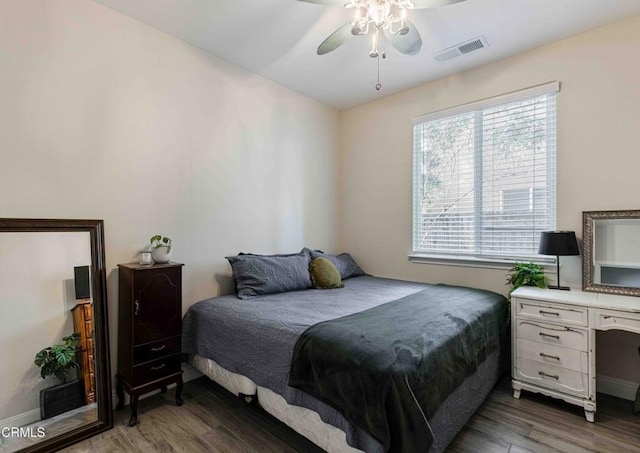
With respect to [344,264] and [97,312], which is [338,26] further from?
A: [97,312]

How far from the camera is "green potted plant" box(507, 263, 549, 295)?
8.84ft

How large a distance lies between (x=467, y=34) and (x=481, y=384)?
2678mm

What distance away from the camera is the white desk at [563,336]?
6.93ft

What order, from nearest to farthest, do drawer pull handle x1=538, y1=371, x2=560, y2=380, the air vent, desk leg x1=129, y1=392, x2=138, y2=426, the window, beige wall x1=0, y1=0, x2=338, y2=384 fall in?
beige wall x1=0, y1=0, x2=338, y2=384 → desk leg x1=129, y1=392, x2=138, y2=426 → drawer pull handle x1=538, y1=371, x2=560, y2=380 → the air vent → the window

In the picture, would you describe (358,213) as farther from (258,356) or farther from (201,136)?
(258,356)

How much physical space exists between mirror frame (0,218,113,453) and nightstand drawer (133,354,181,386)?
17 centimetres

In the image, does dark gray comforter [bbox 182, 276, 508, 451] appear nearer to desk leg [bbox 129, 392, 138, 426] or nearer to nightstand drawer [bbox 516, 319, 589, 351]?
desk leg [bbox 129, 392, 138, 426]

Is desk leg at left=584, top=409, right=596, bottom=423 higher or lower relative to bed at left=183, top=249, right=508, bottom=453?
lower

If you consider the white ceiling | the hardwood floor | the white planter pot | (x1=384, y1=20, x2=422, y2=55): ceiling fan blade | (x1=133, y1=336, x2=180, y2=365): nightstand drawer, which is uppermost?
the white ceiling

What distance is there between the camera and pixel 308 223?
3.87 metres

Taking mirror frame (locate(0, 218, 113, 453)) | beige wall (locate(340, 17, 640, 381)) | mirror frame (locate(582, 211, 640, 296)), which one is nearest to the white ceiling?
beige wall (locate(340, 17, 640, 381))

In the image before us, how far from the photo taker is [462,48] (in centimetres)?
277

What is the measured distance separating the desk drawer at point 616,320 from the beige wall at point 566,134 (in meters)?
0.57

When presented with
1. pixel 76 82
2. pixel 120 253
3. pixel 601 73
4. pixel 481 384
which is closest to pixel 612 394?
pixel 481 384
